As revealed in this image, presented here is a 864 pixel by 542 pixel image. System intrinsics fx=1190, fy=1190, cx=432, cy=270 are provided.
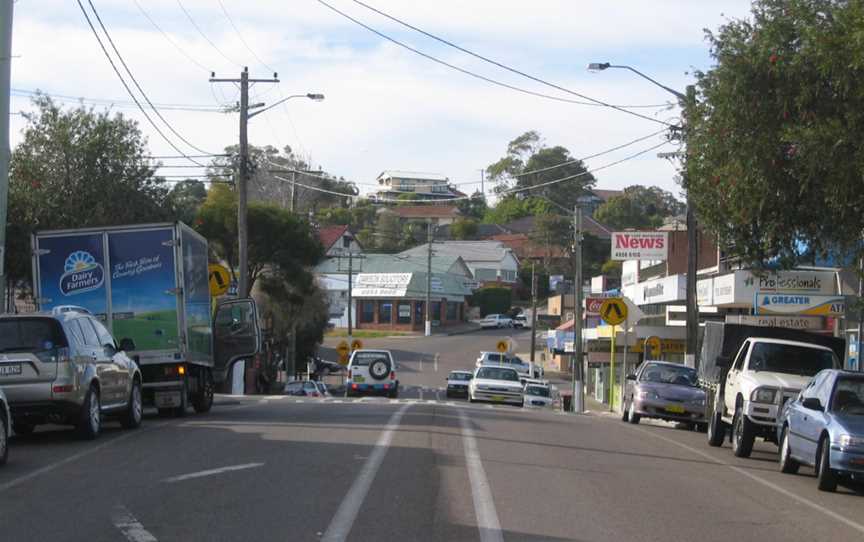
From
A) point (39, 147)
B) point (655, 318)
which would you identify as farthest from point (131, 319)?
point (655, 318)

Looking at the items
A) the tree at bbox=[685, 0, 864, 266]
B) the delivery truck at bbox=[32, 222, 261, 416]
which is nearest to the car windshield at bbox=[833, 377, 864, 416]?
the tree at bbox=[685, 0, 864, 266]

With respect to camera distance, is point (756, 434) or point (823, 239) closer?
point (823, 239)

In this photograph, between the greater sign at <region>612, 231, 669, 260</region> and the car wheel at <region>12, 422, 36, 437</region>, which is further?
the greater sign at <region>612, 231, 669, 260</region>

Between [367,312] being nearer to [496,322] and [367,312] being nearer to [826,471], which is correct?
[496,322]

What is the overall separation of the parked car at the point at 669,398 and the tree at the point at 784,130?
906cm

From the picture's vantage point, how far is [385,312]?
3654 inches

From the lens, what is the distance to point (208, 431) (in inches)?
727

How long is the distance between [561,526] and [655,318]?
1756 inches

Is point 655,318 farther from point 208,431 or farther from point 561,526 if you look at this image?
point 561,526

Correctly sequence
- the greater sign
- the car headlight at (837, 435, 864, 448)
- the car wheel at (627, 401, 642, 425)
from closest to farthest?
the car headlight at (837, 435, 864, 448), the car wheel at (627, 401, 642, 425), the greater sign

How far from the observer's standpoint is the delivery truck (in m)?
20.1

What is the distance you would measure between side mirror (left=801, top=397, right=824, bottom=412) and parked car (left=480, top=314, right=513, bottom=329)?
271 ft

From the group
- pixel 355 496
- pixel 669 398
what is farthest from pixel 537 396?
pixel 355 496

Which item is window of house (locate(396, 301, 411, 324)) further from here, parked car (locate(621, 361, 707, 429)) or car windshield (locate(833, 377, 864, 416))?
car windshield (locate(833, 377, 864, 416))
